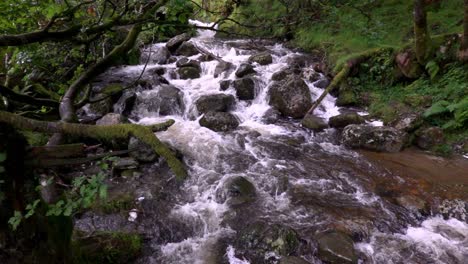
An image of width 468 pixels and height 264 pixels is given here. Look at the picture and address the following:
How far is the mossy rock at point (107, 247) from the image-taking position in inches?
141

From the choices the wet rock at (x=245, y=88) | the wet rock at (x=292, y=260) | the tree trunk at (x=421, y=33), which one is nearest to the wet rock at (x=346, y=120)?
the tree trunk at (x=421, y=33)

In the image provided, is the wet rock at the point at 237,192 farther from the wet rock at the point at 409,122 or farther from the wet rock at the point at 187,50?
the wet rock at the point at 187,50

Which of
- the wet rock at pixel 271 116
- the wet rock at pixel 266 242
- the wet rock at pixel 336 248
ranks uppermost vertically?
the wet rock at pixel 336 248

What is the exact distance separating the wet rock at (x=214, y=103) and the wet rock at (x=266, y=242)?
502 centimetres

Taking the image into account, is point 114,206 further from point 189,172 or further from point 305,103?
point 305,103

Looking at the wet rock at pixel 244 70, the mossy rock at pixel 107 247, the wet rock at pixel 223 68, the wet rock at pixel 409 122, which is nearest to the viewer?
the mossy rock at pixel 107 247

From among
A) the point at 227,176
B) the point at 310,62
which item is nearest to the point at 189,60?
the point at 310,62

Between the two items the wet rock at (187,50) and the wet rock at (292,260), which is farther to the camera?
the wet rock at (187,50)

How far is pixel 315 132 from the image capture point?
8.66 m

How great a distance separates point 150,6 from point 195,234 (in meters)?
3.47

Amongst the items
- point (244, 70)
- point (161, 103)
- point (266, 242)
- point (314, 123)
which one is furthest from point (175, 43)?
point (266, 242)

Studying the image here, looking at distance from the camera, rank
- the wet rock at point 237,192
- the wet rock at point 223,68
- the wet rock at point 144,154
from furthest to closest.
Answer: the wet rock at point 223,68 < the wet rock at point 144,154 < the wet rock at point 237,192

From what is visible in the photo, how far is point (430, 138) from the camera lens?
7547 mm

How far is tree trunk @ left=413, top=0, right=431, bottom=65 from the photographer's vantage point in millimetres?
8344
